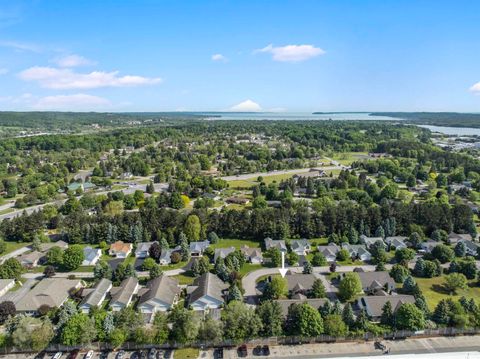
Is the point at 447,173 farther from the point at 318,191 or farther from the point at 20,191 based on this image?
the point at 20,191

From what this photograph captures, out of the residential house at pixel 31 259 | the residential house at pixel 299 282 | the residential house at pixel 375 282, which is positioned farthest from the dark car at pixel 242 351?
the residential house at pixel 31 259

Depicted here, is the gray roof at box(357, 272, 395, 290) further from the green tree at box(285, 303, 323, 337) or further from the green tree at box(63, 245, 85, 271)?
the green tree at box(63, 245, 85, 271)

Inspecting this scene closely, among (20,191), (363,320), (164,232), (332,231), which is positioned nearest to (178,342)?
(363,320)

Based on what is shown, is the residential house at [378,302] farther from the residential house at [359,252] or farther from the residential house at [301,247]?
the residential house at [301,247]

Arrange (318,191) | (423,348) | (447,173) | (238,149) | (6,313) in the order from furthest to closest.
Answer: (238,149) → (447,173) → (318,191) → (6,313) → (423,348)

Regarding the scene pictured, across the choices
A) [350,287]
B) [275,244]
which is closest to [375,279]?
[350,287]

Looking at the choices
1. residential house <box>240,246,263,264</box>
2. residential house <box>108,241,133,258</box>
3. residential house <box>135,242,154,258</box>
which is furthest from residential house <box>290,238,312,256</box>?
residential house <box>108,241,133,258</box>

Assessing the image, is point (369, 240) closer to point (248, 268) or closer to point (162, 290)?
point (248, 268)
